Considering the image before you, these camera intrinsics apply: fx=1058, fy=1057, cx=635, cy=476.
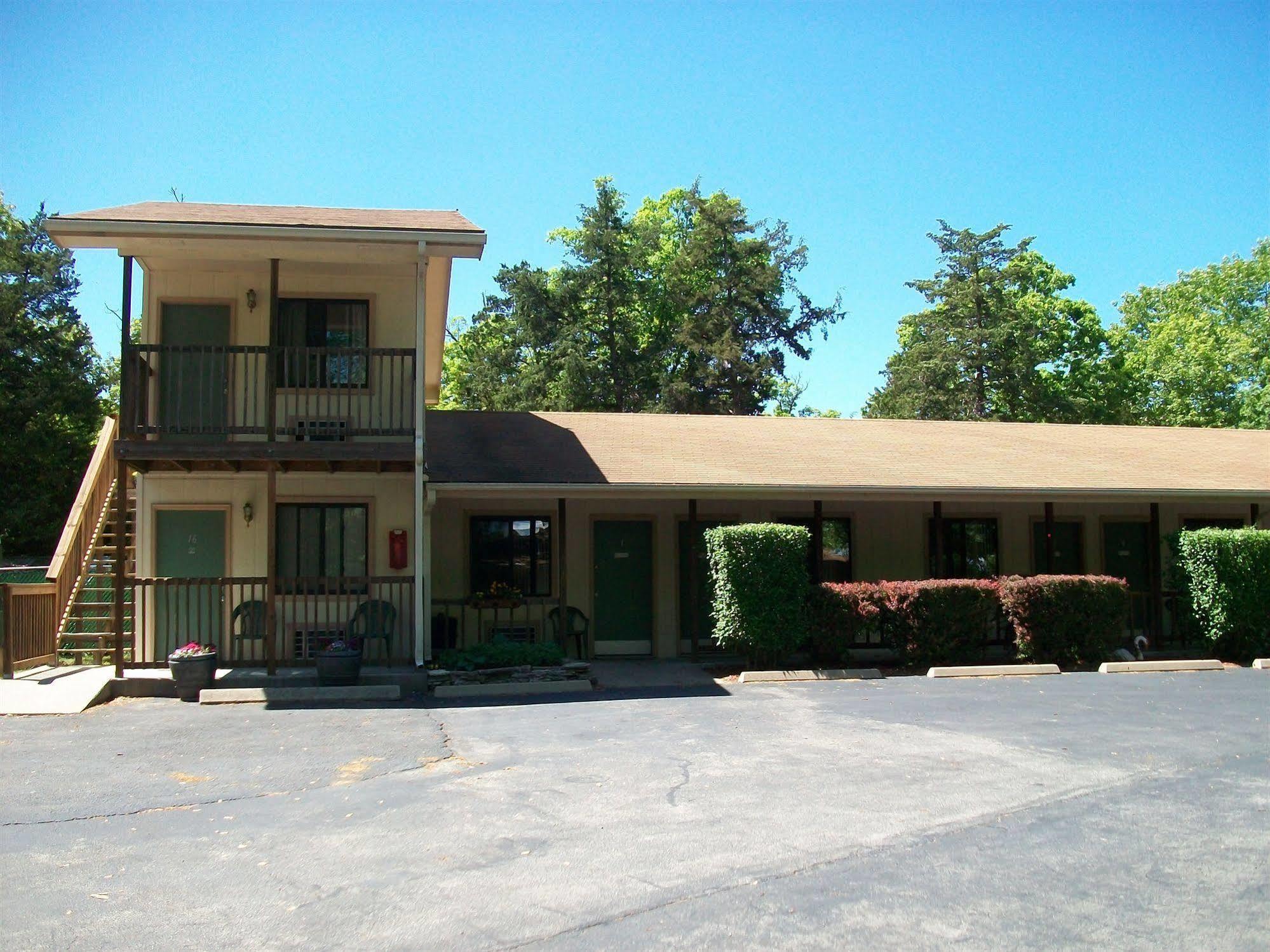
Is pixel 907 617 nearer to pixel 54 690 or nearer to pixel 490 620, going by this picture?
pixel 490 620

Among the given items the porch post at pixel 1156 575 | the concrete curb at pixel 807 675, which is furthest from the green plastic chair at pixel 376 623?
the porch post at pixel 1156 575

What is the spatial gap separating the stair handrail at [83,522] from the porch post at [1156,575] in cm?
1508

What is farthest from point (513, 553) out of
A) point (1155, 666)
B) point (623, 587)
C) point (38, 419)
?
point (38, 419)

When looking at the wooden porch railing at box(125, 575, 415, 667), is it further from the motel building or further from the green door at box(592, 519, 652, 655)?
the green door at box(592, 519, 652, 655)

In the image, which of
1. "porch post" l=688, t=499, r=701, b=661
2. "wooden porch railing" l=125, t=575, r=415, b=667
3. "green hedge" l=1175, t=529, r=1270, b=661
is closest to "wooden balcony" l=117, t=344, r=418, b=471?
"wooden porch railing" l=125, t=575, r=415, b=667

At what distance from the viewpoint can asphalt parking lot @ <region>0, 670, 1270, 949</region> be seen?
15.9 feet

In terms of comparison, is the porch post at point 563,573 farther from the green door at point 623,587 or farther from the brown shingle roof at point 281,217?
the brown shingle roof at point 281,217

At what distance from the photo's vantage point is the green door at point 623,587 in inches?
650

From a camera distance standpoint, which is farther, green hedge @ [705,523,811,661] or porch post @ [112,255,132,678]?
green hedge @ [705,523,811,661]

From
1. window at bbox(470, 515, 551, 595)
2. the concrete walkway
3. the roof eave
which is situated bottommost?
the concrete walkway

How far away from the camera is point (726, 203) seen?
38.9 meters

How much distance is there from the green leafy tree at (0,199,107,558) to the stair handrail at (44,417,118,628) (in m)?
17.0

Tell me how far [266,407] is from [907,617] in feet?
29.2

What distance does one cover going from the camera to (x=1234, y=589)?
1542cm
